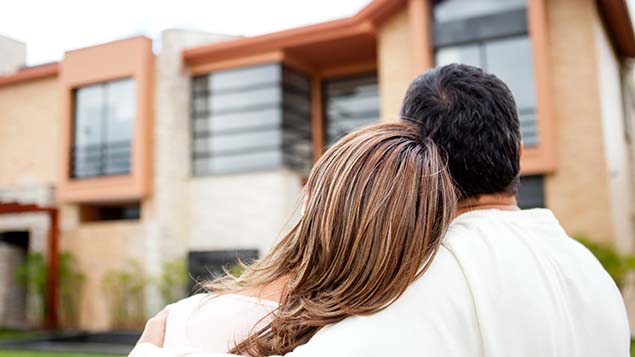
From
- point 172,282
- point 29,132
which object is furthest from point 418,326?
point 29,132

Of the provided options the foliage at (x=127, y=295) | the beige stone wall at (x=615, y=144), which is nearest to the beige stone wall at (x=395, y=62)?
the beige stone wall at (x=615, y=144)

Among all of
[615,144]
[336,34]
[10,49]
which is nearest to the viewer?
[10,49]

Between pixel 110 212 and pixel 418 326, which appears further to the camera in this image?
pixel 110 212

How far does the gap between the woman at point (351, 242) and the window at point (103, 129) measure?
1346 cm

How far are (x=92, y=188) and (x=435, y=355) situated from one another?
14197mm

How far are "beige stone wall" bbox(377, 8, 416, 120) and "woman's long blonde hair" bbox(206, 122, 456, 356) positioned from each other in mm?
10514

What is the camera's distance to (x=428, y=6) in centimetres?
1132

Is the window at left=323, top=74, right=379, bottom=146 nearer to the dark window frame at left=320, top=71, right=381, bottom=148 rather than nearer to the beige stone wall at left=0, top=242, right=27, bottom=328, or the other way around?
the dark window frame at left=320, top=71, right=381, bottom=148

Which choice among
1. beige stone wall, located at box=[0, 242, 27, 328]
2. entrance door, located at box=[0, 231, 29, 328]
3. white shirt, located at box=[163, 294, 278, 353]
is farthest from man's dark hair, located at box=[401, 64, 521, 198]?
beige stone wall, located at box=[0, 242, 27, 328]

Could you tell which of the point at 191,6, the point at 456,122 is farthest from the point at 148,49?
the point at 456,122

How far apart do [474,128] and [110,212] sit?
15333 millimetres

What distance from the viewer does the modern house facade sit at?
511 inches

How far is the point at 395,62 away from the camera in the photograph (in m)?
11.9

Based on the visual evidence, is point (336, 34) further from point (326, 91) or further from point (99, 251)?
point (99, 251)
